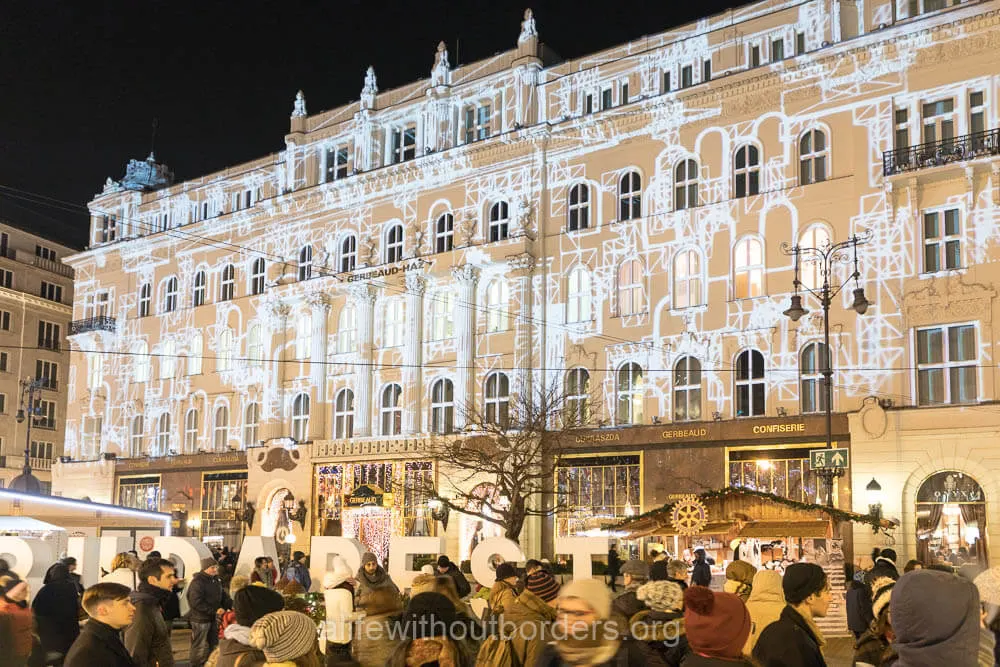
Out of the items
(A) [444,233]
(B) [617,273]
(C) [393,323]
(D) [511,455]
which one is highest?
(A) [444,233]

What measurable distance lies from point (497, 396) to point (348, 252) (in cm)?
1069

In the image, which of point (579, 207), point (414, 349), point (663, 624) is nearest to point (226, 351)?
point (414, 349)

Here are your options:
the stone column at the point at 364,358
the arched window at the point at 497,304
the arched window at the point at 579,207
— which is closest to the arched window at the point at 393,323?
the stone column at the point at 364,358

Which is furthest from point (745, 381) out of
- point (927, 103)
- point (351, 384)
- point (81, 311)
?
point (81, 311)

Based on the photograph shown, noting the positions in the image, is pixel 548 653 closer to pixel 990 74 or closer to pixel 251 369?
pixel 990 74

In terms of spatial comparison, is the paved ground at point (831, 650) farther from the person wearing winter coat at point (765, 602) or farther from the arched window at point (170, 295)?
the arched window at point (170, 295)

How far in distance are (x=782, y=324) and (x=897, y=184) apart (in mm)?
5399

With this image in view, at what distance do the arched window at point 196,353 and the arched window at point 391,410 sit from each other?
12200 millimetres

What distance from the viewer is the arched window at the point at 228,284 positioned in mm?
52750

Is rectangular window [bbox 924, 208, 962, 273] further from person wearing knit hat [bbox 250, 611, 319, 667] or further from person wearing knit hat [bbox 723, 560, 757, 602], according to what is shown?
person wearing knit hat [bbox 250, 611, 319, 667]

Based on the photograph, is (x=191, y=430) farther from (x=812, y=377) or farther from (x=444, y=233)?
(x=812, y=377)

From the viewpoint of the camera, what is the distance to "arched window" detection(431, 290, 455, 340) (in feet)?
143

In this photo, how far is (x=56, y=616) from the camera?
474 inches

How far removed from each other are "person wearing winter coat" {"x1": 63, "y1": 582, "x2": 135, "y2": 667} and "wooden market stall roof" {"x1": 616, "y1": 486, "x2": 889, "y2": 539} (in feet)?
62.4
